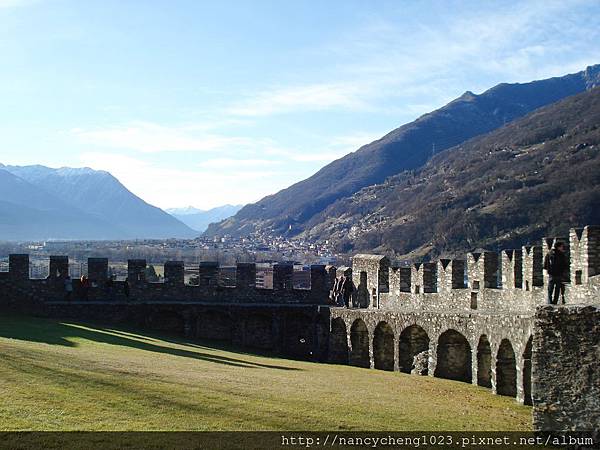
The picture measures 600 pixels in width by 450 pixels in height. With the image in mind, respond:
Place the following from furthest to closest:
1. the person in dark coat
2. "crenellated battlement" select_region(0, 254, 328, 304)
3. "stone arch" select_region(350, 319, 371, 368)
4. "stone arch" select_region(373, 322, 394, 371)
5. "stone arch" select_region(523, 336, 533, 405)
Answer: "crenellated battlement" select_region(0, 254, 328, 304), the person in dark coat, "stone arch" select_region(350, 319, 371, 368), "stone arch" select_region(373, 322, 394, 371), "stone arch" select_region(523, 336, 533, 405)

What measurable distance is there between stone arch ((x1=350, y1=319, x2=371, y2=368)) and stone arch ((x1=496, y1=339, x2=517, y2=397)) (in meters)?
12.4

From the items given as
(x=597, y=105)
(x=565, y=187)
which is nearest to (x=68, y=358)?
(x=565, y=187)

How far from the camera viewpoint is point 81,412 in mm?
14406

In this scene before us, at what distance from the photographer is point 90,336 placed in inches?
1142

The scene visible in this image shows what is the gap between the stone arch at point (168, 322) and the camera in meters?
40.1

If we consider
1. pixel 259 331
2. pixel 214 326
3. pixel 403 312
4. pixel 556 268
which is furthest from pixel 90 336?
pixel 556 268

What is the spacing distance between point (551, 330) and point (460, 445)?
11.4 feet

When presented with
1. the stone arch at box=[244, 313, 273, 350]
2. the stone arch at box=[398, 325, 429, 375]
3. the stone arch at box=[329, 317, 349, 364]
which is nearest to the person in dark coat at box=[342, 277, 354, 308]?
the stone arch at box=[329, 317, 349, 364]

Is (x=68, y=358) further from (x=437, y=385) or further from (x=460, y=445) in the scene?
(x=437, y=385)

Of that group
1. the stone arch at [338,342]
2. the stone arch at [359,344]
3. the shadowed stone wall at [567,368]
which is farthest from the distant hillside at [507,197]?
the shadowed stone wall at [567,368]

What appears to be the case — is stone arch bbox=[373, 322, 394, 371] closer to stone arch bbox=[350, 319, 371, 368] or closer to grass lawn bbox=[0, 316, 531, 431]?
stone arch bbox=[350, 319, 371, 368]

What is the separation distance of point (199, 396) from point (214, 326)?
24.3 metres

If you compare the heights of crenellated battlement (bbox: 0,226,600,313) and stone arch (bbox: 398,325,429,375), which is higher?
crenellated battlement (bbox: 0,226,600,313)

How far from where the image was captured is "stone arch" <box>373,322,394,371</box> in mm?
33938
